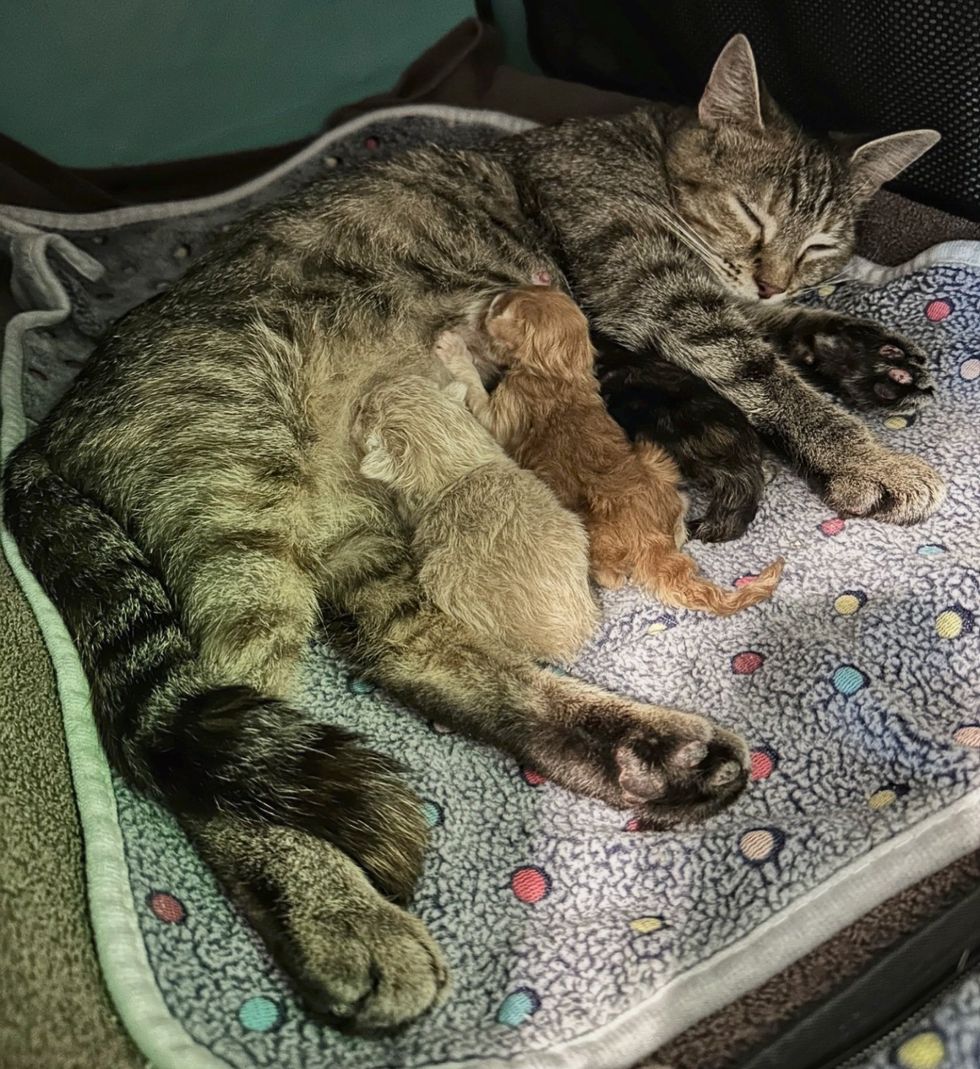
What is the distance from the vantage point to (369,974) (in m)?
0.99

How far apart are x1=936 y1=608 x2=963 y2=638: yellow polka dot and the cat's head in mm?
799

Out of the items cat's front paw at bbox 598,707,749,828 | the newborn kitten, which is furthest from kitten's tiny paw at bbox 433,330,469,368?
cat's front paw at bbox 598,707,749,828

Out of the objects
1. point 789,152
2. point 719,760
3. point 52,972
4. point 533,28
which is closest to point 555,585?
point 719,760

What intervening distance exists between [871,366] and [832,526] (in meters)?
0.39

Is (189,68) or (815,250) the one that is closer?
(815,250)

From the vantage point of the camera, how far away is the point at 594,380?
1.55 m

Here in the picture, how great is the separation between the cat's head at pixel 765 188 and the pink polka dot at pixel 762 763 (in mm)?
1001

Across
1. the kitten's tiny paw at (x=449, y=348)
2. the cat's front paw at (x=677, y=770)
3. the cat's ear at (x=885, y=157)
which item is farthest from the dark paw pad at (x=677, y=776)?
the cat's ear at (x=885, y=157)

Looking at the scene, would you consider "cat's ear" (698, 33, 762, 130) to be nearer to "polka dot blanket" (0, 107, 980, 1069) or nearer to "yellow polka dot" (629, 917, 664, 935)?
"polka dot blanket" (0, 107, 980, 1069)

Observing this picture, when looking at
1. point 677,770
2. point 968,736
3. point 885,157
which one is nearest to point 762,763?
point 677,770

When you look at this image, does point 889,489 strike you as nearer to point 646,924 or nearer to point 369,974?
point 646,924

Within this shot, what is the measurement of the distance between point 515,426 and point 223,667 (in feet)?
2.12

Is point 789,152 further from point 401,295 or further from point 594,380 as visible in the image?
point 401,295

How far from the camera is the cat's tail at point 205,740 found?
1.08 metres
